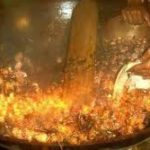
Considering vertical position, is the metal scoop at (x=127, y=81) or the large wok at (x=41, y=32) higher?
the large wok at (x=41, y=32)

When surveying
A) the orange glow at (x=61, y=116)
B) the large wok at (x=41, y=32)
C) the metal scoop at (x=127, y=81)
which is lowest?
the orange glow at (x=61, y=116)

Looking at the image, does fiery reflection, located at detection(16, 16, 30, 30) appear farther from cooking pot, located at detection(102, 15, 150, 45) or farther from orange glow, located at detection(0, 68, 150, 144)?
cooking pot, located at detection(102, 15, 150, 45)

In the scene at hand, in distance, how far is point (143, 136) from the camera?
157 centimetres

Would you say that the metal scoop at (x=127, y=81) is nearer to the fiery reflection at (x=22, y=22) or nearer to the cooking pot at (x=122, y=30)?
the cooking pot at (x=122, y=30)

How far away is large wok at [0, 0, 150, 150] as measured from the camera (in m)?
1.56

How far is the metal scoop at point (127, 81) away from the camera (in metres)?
1.59

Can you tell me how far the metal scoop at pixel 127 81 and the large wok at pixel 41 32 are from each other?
0.17m

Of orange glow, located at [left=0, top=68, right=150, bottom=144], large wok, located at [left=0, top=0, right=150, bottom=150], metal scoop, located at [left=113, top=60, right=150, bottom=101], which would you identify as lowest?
orange glow, located at [left=0, top=68, right=150, bottom=144]

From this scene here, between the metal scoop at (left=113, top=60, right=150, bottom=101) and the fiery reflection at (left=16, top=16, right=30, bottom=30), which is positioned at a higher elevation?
the fiery reflection at (left=16, top=16, right=30, bottom=30)

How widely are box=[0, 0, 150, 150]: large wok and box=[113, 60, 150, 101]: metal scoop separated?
165 mm

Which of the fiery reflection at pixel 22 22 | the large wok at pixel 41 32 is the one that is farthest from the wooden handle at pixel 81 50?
the fiery reflection at pixel 22 22

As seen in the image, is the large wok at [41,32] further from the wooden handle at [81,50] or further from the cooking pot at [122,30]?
the cooking pot at [122,30]

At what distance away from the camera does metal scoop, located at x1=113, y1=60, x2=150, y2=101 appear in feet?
5.23

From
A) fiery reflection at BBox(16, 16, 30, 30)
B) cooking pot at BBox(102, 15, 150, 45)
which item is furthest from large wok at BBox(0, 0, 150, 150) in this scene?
cooking pot at BBox(102, 15, 150, 45)
